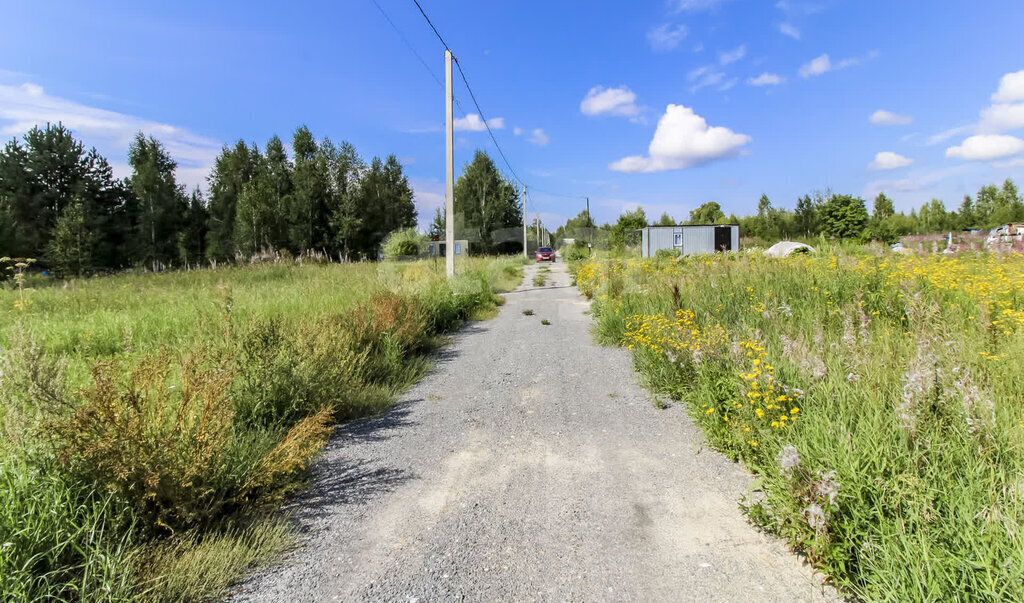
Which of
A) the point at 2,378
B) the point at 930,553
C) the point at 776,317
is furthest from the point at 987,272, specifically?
the point at 2,378

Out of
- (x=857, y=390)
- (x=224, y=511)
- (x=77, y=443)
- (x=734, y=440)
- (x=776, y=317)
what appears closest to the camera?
(x=77, y=443)

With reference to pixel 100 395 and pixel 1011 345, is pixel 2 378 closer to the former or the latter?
pixel 100 395

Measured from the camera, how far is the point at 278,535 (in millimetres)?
2408

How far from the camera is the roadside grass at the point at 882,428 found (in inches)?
69.2

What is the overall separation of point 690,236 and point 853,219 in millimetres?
15207

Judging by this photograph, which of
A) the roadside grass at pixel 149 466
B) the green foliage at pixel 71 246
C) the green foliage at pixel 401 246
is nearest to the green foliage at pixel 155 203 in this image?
the green foliage at pixel 71 246

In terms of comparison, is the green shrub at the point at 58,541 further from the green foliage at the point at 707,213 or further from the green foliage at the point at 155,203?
the green foliage at the point at 707,213

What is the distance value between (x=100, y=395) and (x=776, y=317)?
590 cm

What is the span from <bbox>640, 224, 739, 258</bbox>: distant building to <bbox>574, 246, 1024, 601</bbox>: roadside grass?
36.6 metres

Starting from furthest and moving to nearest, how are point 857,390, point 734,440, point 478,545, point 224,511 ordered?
point 734,440
point 857,390
point 224,511
point 478,545

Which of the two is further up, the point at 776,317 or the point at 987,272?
the point at 987,272

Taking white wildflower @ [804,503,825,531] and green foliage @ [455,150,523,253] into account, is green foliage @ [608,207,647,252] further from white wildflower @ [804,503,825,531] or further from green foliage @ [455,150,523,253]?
white wildflower @ [804,503,825,531]

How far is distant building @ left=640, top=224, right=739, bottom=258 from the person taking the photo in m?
40.8

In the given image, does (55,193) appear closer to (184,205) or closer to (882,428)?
(184,205)
